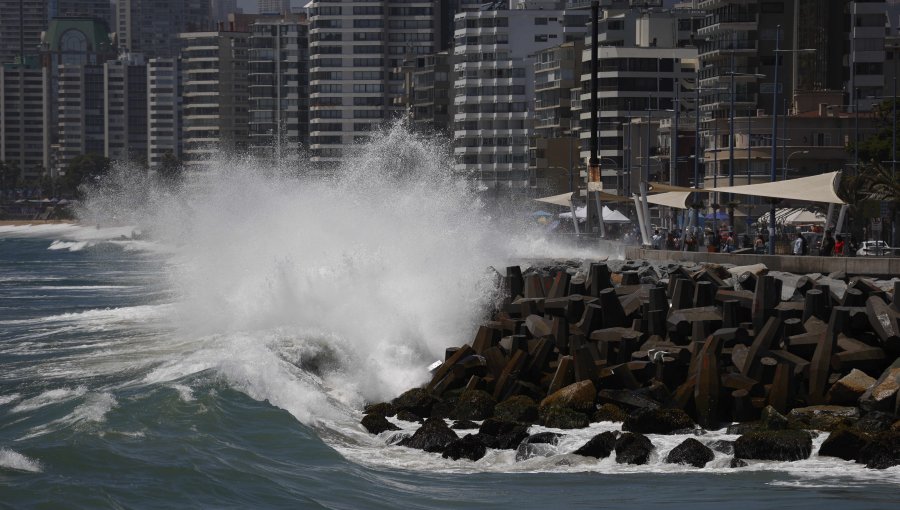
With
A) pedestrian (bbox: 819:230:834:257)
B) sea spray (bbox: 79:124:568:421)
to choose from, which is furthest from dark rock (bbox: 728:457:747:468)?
pedestrian (bbox: 819:230:834:257)

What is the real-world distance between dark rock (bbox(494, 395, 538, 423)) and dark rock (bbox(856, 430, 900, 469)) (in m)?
4.20

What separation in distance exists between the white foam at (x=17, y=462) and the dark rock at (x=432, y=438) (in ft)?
14.4

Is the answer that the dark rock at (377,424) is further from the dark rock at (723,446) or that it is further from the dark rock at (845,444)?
the dark rock at (845,444)

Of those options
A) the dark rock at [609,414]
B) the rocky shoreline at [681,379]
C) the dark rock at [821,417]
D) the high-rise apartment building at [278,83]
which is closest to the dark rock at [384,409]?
the rocky shoreline at [681,379]

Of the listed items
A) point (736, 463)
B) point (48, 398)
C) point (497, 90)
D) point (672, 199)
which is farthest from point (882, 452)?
point (497, 90)

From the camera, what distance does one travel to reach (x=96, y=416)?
1898 cm

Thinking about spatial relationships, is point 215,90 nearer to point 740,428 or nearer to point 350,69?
point 350,69

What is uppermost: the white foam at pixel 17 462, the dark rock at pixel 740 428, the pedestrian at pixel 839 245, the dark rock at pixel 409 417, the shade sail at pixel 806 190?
the shade sail at pixel 806 190

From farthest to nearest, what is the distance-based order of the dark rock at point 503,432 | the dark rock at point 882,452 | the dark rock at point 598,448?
1. the dark rock at point 503,432
2. the dark rock at point 598,448
3. the dark rock at point 882,452

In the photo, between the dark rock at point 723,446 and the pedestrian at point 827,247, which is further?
the pedestrian at point 827,247

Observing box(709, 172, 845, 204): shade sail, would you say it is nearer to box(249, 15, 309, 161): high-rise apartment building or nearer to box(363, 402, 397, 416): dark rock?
box(363, 402, 397, 416): dark rock

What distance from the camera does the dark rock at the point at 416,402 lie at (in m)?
20.7

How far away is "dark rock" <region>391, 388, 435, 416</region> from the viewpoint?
814 inches

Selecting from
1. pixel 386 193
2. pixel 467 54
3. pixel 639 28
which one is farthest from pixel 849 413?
pixel 467 54
